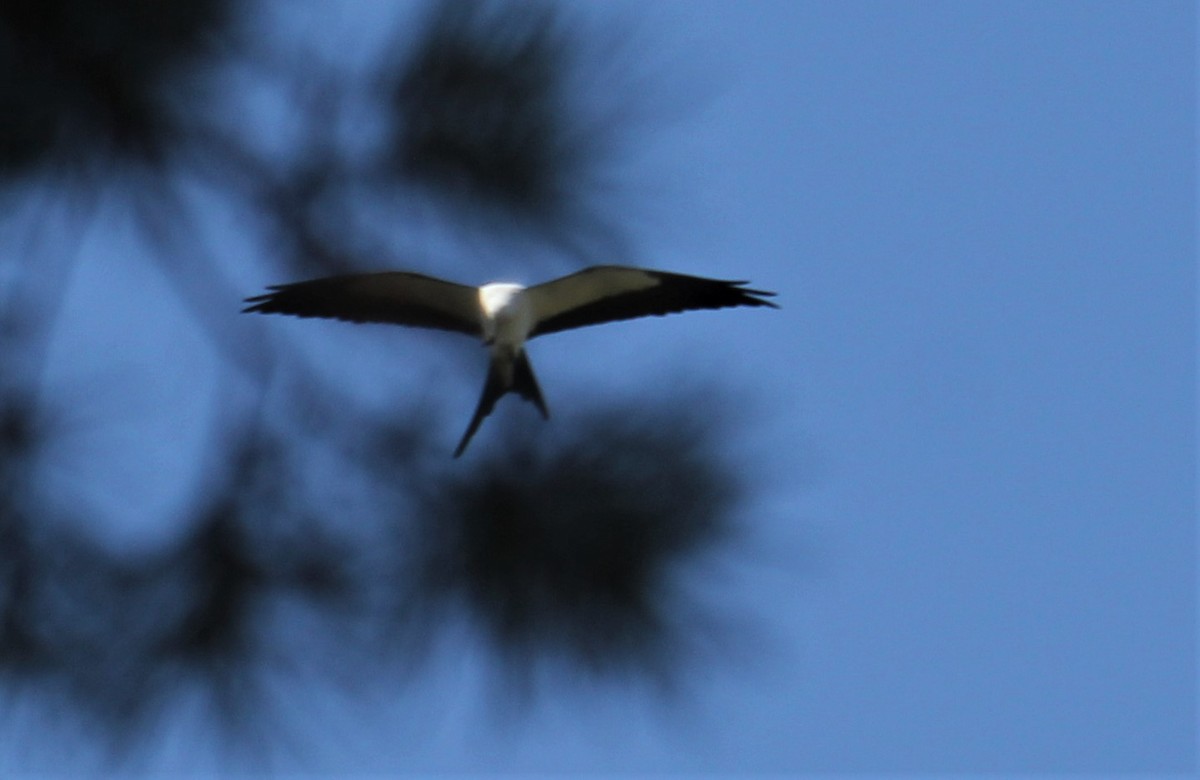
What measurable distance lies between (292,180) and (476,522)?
0.30 meters

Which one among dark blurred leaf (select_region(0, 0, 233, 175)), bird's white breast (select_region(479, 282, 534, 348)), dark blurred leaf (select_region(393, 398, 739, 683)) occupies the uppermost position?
dark blurred leaf (select_region(0, 0, 233, 175))

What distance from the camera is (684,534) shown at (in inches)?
49.3

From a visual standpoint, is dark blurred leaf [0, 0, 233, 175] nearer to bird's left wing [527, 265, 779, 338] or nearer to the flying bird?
the flying bird

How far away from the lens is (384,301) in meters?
1.18

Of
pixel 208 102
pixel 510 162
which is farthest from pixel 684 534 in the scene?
pixel 208 102

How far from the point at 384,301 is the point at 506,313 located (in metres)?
0.10

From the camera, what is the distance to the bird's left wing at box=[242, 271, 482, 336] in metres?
1.16

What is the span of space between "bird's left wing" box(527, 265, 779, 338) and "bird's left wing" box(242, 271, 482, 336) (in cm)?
5

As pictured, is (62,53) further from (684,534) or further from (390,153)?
(684,534)

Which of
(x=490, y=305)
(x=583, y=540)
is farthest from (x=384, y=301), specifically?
(x=583, y=540)

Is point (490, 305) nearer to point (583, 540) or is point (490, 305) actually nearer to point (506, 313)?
point (506, 313)

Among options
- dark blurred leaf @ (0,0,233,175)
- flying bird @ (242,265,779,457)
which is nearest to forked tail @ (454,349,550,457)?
flying bird @ (242,265,779,457)

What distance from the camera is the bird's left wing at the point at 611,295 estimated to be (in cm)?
120

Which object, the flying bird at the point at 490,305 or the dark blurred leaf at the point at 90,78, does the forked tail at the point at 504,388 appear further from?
the dark blurred leaf at the point at 90,78
